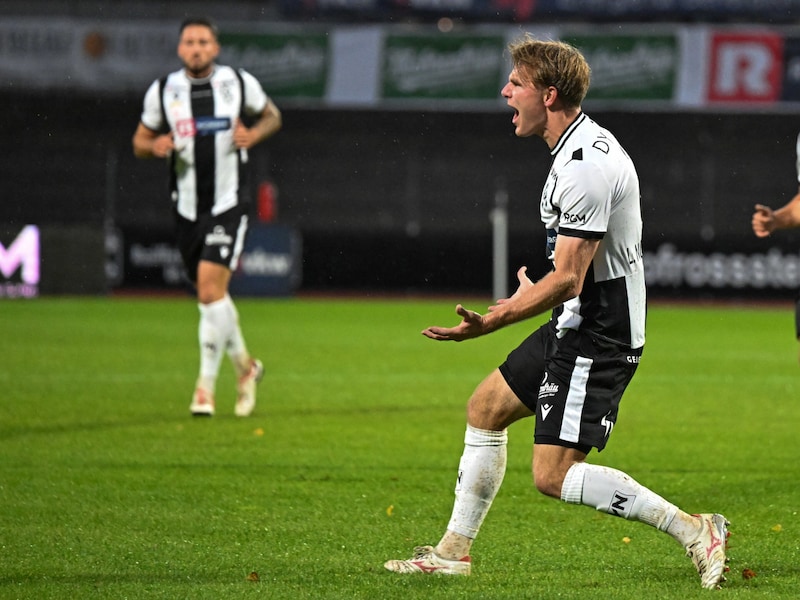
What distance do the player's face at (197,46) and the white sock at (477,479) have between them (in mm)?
4506

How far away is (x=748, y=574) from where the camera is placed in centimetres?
452

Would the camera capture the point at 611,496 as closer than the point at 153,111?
Yes

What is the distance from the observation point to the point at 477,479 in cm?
459

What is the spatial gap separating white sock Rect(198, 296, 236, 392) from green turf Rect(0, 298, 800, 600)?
1.26 feet

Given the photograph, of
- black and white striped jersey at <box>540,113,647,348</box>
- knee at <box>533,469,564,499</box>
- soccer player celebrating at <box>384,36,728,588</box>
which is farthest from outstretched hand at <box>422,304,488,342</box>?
knee at <box>533,469,564,499</box>

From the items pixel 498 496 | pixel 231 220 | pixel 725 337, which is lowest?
pixel 725 337

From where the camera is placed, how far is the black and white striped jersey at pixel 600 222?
407 centimetres

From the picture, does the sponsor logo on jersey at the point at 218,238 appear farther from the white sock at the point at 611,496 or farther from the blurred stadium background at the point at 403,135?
the blurred stadium background at the point at 403,135

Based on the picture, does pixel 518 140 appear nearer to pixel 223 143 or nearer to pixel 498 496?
pixel 223 143

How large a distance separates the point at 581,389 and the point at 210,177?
485 centimetres

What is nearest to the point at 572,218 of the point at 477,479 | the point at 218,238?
the point at 477,479

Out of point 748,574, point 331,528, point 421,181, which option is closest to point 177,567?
point 331,528

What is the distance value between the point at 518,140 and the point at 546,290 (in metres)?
23.2

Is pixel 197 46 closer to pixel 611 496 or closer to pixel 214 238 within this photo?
pixel 214 238
